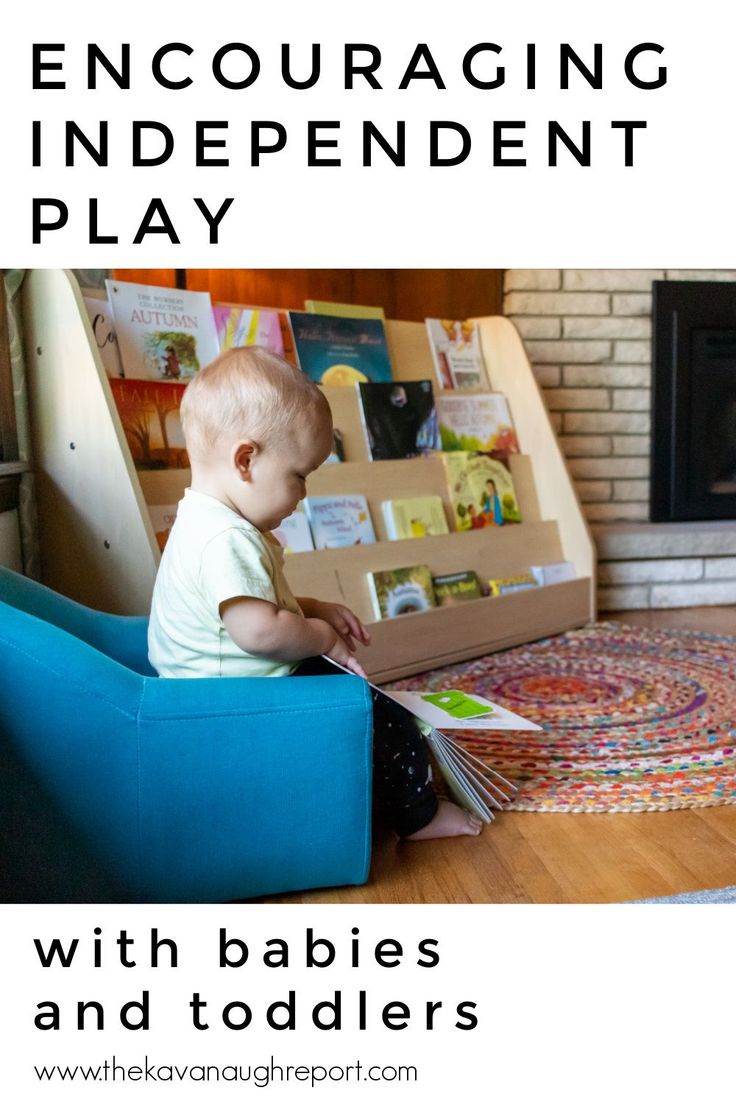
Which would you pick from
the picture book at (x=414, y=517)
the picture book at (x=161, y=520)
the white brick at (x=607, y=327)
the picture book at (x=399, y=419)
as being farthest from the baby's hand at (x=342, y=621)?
the white brick at (x=607, y=327)

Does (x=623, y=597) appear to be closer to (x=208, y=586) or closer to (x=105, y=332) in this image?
(x=105, y=332)

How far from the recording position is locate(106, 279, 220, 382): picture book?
231 centimetres

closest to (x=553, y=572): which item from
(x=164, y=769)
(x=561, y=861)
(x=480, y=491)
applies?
(x=480, y=491)

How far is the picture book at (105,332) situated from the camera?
2.26m

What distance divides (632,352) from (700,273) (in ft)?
1.24

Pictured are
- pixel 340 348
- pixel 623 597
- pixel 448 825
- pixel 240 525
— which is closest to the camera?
pixel 240 525

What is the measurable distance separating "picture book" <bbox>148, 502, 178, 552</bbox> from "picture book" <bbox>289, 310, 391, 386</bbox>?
0.63 meters

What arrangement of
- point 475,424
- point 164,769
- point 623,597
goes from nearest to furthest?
1. point 164,769
2. point 475,424
3. point 623,597

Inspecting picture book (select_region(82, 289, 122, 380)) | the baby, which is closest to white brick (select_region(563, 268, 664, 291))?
picture book (select_region(82, 289, 122, 380))

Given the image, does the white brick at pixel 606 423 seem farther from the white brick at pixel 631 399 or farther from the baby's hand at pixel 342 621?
the baby's hand at pixel 342 621

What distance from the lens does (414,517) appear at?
2816 mm

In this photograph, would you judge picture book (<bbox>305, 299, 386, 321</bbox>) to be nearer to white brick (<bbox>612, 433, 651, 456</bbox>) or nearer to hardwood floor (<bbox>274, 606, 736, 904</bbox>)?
white brick (<bbox>612, 433, 651, 456</bbox>)

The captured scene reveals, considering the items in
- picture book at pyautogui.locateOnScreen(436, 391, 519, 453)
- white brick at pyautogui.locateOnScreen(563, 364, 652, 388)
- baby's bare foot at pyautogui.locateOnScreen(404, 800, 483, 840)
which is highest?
white brick at pyautogui.locateOnScreen(563, 364, 652, 388)

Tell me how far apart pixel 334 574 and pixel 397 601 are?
20 cm
